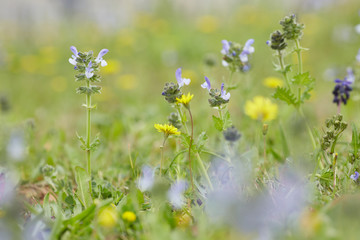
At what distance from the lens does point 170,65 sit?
5992mm

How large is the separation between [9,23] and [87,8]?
5.83ft

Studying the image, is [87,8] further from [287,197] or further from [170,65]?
[287,197]

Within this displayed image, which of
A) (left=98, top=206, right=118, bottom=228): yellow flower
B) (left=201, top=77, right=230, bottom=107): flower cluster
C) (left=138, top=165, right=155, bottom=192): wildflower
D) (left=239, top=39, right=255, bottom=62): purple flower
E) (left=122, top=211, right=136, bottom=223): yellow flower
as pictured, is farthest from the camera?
(left=239, top=39, right=255, bottom=62): purple flower

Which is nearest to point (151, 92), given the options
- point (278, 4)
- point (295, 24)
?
point (295, 24)

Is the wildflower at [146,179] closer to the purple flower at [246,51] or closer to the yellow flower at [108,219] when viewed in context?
the yellow flower at [108,219]

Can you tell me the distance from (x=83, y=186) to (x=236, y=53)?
101 centimetres

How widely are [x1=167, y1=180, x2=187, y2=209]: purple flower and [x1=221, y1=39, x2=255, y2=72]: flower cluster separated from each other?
71 cm

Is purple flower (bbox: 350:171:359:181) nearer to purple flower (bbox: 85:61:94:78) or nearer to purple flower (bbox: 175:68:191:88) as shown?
purple flower (bbox: 175:68:191:88)

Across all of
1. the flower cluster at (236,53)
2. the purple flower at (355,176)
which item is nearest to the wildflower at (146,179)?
the flower cluster at (236,53)

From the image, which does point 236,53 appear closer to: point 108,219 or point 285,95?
point 285,95

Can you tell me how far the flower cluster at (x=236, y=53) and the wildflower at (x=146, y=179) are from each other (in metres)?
0.69

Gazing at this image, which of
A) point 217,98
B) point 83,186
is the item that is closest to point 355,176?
point 217,98

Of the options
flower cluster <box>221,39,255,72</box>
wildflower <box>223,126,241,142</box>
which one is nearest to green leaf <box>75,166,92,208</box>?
wildflower <box>223,126,241,142</box>

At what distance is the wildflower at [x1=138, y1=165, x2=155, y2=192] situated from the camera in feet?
6.00
